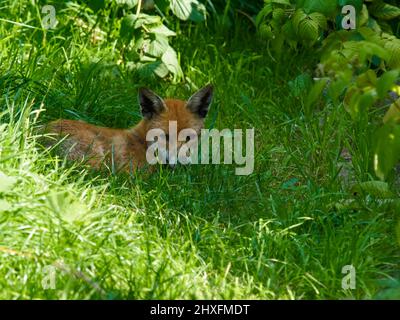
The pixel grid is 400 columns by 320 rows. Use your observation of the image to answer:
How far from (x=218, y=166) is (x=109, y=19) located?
7.61ft

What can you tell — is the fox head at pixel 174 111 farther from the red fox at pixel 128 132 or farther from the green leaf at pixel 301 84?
the green leaf at pixel 301 84

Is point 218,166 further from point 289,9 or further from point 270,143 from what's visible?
point 289,9

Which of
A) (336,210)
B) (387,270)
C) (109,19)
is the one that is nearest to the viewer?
(387,270)

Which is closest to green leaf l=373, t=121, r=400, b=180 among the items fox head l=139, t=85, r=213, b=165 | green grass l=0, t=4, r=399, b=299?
green grass l=0, t=4, r=399, b=299

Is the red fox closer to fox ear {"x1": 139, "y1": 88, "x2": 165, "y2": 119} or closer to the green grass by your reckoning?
fox ear {"x1": 139, "y1": 88, "x2": 165, "y2": 119}

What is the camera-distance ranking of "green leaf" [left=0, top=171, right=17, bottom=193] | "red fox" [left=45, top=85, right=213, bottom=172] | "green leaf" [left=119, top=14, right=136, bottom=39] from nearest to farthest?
"green leaf" [left=0, top=171, right=17, bottom=193], "red fox" [left=45, top=85, right=213, bottom=172], "green leaf" [left=119, top=14, right=136, bottom=39]

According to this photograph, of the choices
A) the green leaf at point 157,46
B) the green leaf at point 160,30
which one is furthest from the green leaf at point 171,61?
the green leaf at point 160,30

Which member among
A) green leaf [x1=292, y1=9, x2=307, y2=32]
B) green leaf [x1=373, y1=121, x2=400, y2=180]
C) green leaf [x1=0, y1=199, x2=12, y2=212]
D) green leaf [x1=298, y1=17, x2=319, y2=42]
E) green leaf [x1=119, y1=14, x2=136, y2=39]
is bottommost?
green leaf [x1=0, y1=199, x2=12, y2=212]

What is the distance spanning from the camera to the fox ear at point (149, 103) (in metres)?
6.42

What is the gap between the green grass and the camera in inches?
179

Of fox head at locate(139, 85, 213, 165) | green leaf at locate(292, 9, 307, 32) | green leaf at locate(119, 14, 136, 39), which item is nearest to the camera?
green leaf at locate(292, 9, 307, 32)

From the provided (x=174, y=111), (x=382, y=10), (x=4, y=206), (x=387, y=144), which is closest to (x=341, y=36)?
(x=382, y=10)

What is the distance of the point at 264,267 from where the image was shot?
4.86m

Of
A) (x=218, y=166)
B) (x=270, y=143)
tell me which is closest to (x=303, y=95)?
(x=270, y=143)
